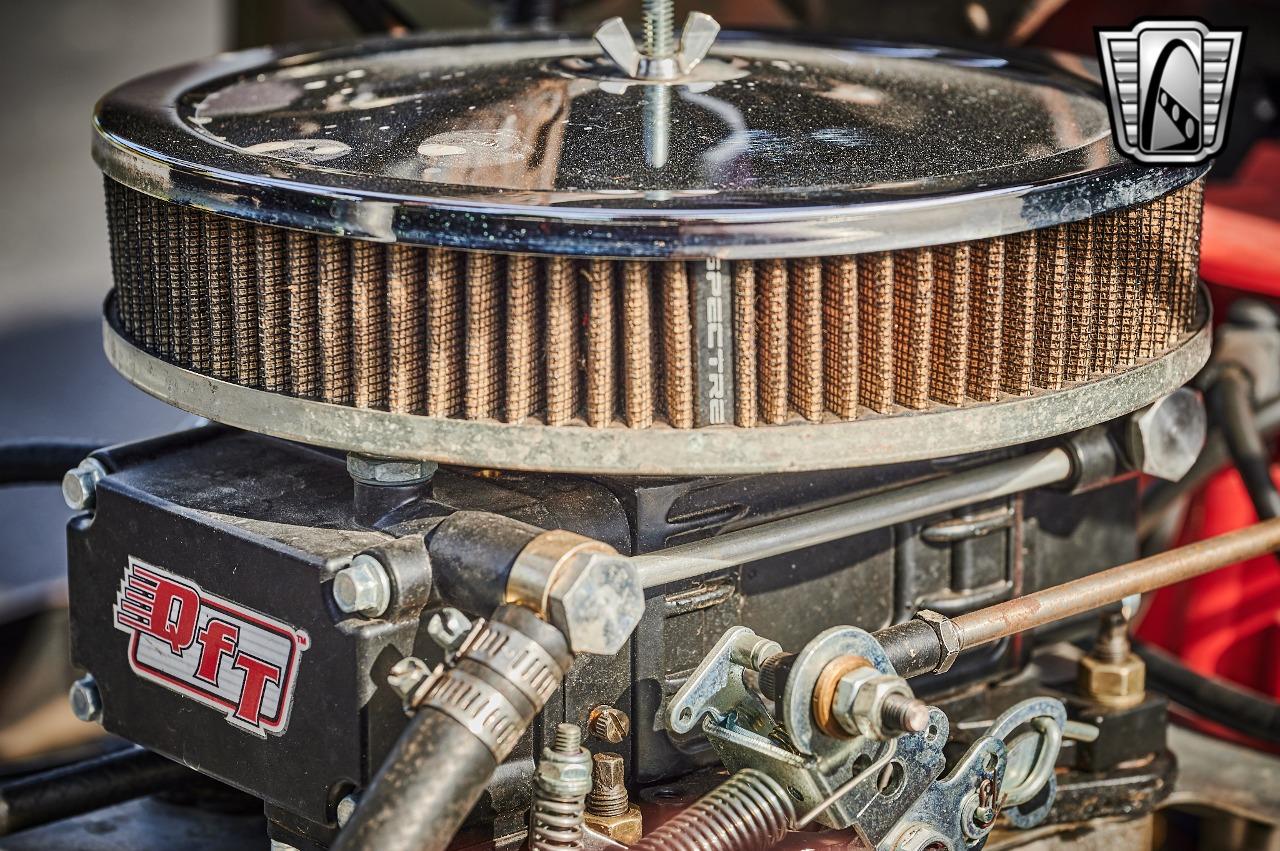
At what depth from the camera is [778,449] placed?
1.03 meters

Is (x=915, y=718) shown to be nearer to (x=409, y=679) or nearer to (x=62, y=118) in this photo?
(x=409, y=679)

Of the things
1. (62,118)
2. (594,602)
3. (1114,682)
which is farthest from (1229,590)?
(62,118)

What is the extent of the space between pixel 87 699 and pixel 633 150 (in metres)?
0.55

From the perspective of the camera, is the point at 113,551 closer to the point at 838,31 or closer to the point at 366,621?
the point at 366,621

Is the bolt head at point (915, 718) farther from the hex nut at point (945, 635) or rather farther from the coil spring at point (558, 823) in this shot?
the coil spring at point (558, 823)

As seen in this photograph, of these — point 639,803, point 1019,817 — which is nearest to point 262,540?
point 639,803

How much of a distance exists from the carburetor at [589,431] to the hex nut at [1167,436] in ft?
0.26

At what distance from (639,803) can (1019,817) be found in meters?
0.30

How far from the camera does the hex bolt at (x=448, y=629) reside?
0.99 m

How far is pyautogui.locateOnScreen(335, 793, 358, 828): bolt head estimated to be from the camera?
1027 mm

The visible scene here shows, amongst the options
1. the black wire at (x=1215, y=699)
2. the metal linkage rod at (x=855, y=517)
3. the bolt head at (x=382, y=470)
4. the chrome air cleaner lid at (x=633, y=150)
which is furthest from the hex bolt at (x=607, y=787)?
the black wire at (x=1215, y=699)

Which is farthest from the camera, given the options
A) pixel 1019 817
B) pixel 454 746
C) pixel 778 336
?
pixel 1019 817

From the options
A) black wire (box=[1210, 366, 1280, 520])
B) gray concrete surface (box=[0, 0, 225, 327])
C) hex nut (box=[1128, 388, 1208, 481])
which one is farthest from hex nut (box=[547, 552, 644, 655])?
gray concrete surface (box=[0, 0, 225, 327])

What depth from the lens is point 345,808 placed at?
3.39 feet
